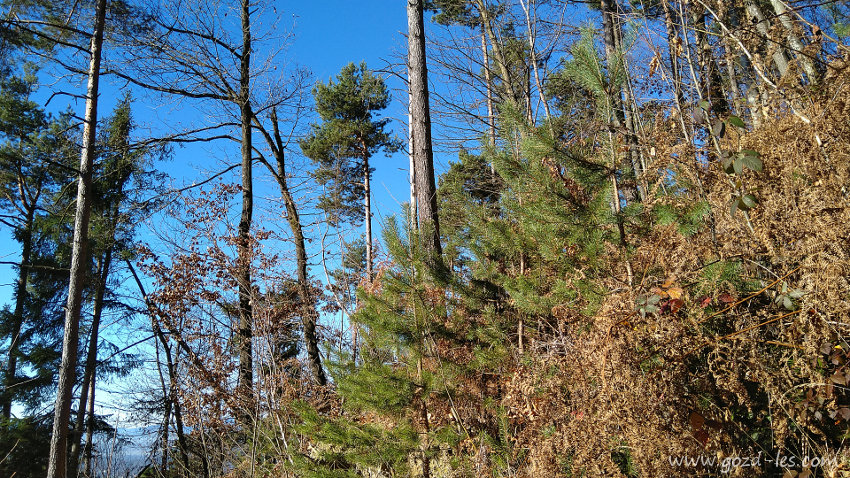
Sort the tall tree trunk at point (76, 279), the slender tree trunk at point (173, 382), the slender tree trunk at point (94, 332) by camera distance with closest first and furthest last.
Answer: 1. the tall tree trunk at point (76, 279)
2. the slender tree trunk at point (173, 382)
3. the slender tree trunk at point (94, 332)

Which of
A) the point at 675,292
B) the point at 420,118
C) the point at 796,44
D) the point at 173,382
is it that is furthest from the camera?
the point at 173,382

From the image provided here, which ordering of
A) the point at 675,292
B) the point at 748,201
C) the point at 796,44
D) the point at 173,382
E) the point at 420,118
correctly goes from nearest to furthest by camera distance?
the point at 675,292, the point at 748,201, the point at 796,44, the point at 420,118, the point at 173,382

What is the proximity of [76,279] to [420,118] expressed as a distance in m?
5.26

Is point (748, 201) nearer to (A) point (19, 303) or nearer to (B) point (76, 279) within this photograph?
(B) point (76, 279)

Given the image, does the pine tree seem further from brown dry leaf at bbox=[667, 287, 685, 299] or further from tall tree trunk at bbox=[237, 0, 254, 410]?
brown dry leaf at bbox=[667, 287, 685, 299]

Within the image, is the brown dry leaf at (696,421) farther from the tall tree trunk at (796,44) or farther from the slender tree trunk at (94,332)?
the slender tree trunk at (94,332)

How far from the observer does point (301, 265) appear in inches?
407

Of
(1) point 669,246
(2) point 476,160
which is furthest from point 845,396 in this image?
(2) point 476,160

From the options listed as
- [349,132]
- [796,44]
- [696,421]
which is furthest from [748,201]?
[349,132]

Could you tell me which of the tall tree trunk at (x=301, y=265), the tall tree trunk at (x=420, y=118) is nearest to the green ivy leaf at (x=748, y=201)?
the tall tree trunk at (x=420, y=118)

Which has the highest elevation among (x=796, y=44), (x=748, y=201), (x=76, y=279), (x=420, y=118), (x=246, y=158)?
(x=246, y=158)

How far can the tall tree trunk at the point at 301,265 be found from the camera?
894cm

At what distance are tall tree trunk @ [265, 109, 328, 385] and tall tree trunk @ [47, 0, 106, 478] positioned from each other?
10.7ft

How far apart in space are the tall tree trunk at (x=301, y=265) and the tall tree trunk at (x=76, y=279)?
10.7 feet
